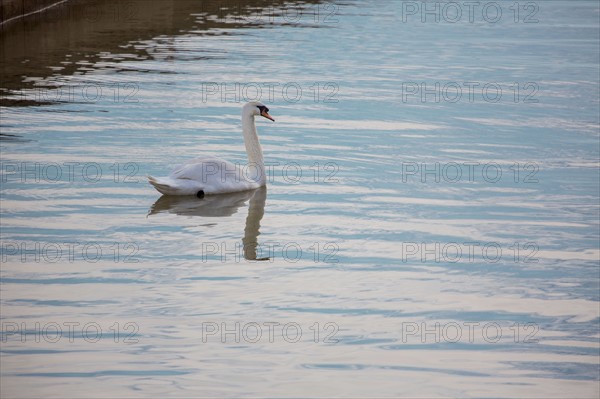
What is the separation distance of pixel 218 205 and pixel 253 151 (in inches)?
43.0

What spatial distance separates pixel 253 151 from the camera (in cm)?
1437

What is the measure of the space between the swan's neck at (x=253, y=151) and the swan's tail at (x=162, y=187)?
1.19m

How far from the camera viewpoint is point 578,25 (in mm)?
29109
